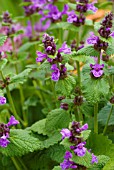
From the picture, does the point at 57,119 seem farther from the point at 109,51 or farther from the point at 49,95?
the point at 49,95

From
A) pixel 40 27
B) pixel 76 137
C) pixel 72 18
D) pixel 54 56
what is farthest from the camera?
pixel 40 27

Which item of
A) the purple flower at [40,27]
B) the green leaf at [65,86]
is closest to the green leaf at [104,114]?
the green leaf at [65,86]

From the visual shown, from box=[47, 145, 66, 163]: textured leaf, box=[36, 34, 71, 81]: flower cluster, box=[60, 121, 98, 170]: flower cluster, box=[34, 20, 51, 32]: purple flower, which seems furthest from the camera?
box=[34, 20, 51, 32]: purple flower

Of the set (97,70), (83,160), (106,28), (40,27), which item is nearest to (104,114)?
(97,70)

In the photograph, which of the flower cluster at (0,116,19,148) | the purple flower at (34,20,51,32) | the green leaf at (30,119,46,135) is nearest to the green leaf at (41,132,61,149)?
the green leaf at (30,119,46,135)

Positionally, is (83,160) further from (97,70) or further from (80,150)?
(97,70)

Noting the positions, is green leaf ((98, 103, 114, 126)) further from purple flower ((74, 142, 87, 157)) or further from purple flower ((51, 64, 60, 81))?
purple flower ((74, 142, 87, 157))
